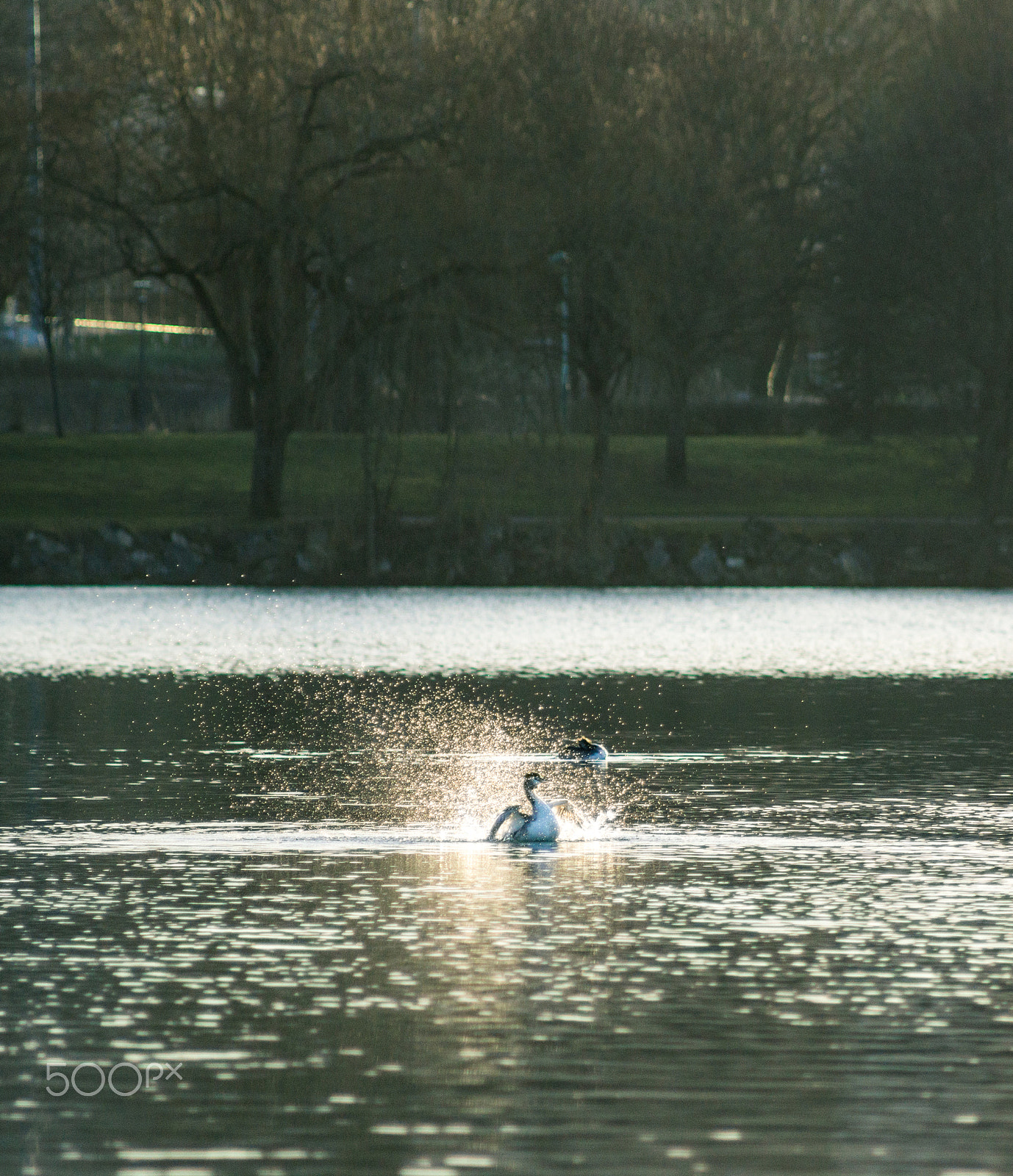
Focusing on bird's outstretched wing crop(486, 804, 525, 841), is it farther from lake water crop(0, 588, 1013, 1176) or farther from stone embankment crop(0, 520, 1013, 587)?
stone embankment crop(0, 520, 1013, 587)

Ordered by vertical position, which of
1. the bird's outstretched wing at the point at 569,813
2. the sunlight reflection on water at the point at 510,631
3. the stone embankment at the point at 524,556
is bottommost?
the sunlight reflection on water at the point at 510,631

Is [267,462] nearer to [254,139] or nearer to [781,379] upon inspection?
[254,139]

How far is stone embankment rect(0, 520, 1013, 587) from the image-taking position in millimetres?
46969

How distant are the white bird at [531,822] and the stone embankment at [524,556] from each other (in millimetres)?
31649

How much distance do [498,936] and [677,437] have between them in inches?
1835

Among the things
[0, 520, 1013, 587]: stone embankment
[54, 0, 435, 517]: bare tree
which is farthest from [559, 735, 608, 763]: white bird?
[54, 0, 435, 517]: bare tree

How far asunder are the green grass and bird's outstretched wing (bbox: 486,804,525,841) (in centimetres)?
3038

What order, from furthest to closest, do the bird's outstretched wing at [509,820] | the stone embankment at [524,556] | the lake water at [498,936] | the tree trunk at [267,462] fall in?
1. the tree trunk at [267,462]
2. the stone embankment at [524,556]
3. the bird's outstretched wing at [509,820]
4. the lake water at [498,936]

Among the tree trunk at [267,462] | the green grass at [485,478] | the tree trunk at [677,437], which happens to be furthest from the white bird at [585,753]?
the tree trunk at [677,437]

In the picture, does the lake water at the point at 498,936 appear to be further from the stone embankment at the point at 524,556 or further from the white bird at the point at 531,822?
the stone embankment at the point at 524,556

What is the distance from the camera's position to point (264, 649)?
31609mm

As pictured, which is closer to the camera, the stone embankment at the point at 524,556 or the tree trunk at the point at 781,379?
the stone embankment at the point at 524,556

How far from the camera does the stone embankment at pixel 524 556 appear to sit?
154 feet

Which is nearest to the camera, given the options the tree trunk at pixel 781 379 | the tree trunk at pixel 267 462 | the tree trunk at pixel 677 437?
the tree trunk at pixel 267 462
